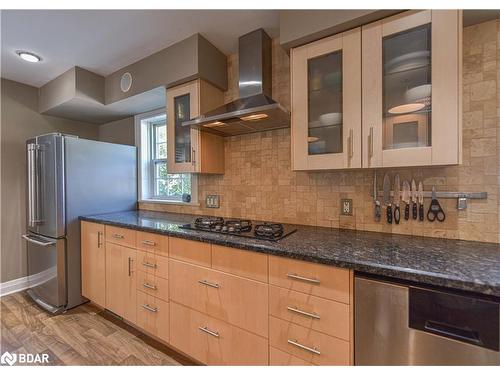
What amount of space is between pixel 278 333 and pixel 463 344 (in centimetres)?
74

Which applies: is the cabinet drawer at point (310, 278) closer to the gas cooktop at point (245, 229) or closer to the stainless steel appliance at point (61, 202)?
the gas cooktop at point (245, 229)

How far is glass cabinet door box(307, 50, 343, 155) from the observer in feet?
4.61

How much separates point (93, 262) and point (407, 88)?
2.73m

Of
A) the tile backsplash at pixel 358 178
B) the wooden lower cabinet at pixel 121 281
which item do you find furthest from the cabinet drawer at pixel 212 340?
the tile backsplash at pixel 358 178

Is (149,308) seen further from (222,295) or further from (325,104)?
(325,104)

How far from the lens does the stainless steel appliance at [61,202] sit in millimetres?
2135

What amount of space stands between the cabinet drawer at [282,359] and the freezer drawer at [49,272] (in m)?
2.09

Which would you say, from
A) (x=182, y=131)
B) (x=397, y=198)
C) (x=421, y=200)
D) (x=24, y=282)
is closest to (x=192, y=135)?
(x=182, y=131)

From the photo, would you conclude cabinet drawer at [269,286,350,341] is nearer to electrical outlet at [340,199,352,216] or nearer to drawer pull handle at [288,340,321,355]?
drawer pull handle at [288,340,321,355]

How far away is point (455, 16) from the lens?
1.10 meters

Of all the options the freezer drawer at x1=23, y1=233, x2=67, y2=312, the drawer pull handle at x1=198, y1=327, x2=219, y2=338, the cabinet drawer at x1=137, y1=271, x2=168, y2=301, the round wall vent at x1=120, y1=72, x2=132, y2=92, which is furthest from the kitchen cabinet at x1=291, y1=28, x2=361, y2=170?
the freezer drawer at x1=23, y1=233, x2=67, y2=312

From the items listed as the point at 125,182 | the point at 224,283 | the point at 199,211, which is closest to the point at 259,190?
the point at 199,211

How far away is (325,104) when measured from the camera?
4.74 ft
